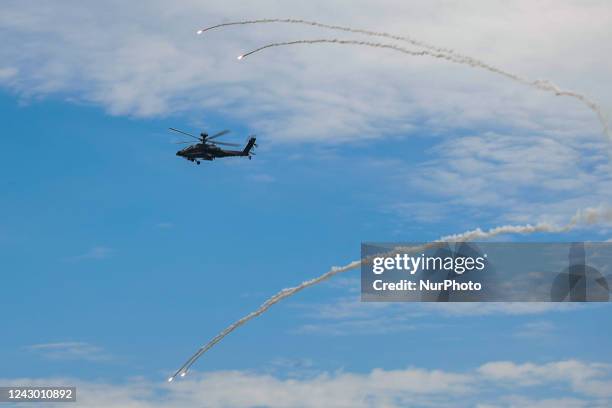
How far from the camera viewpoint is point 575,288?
137375mm

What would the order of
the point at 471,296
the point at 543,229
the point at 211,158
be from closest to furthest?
the point at 543,229 < the point at 471,296 < the point at 211,158

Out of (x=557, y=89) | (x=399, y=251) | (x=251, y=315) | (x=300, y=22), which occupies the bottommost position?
(x=251, y=315)

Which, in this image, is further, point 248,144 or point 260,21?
point 248,144

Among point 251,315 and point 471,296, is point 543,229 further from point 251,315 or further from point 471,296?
point 251,315

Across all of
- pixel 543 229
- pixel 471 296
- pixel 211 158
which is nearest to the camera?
pixel 543 229

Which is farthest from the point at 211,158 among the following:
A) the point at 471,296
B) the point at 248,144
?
the point at 471,296

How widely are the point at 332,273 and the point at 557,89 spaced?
4231 cm

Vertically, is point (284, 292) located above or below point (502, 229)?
below

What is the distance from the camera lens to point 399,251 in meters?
134

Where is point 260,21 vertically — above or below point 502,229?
above

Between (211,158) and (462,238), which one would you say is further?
(211,158)

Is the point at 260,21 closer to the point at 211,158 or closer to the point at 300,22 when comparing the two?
the point at 300,22

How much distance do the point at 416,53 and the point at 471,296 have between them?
38523 mm

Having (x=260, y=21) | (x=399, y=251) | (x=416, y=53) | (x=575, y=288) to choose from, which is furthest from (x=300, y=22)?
(x=575, y=288)
